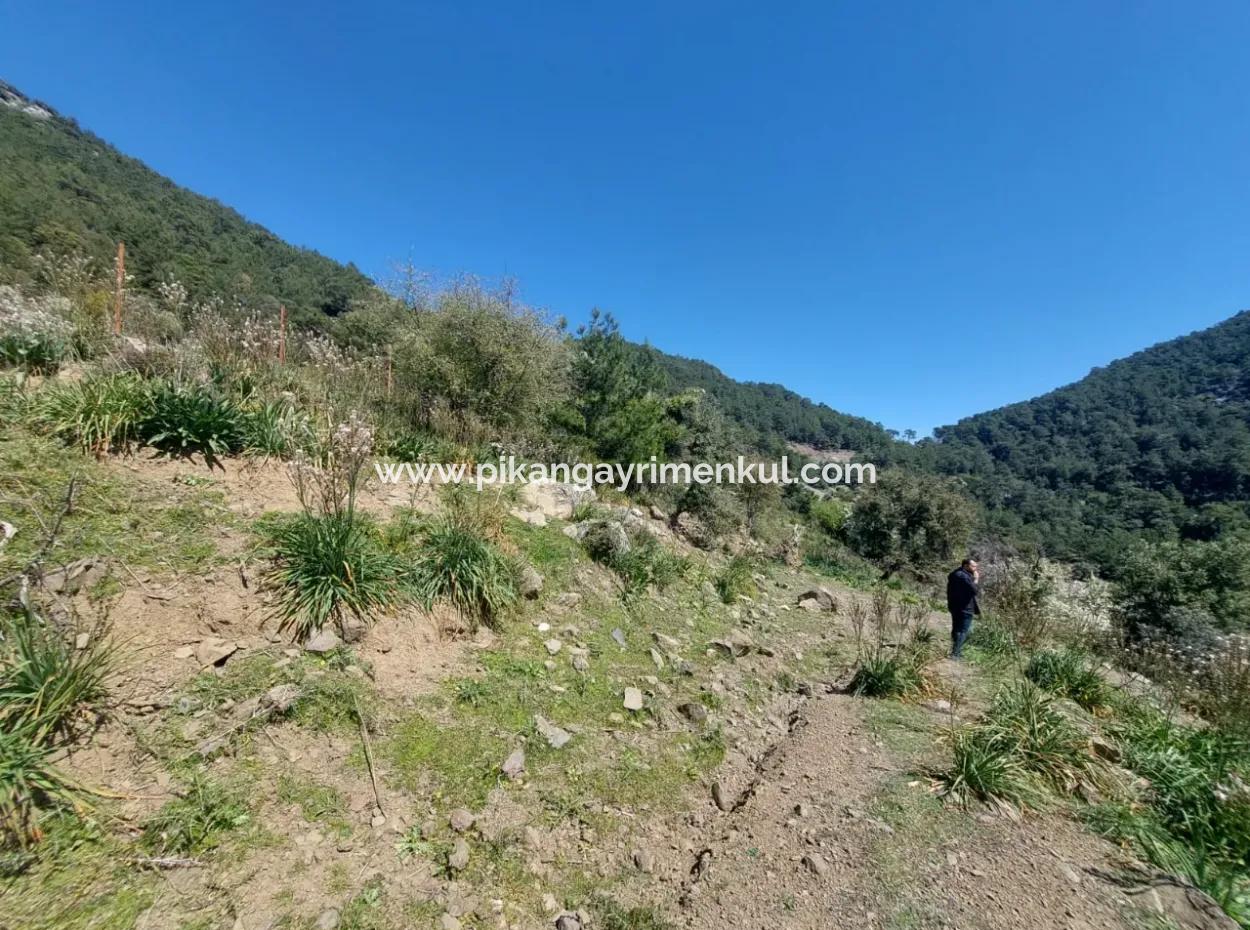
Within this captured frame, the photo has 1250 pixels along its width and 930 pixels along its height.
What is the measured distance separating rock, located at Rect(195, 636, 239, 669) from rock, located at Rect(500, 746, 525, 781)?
2046mm

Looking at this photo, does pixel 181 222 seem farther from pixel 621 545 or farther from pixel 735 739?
pixel 735 739

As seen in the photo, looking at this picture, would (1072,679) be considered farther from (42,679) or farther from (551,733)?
(42,679)

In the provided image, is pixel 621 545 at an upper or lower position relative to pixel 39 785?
upper

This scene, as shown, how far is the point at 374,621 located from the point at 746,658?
14.1ft

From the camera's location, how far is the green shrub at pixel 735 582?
7.84m

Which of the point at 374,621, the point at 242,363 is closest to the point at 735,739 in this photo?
the point at 374,621

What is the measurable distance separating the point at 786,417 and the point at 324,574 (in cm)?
9399

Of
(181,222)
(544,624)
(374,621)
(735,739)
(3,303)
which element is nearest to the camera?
(374,621)

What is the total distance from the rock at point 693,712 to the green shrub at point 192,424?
5.34 meters

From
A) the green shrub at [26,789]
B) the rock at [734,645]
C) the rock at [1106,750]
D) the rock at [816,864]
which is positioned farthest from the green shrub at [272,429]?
the rock at [1106,750]

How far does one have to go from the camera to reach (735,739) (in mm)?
4215

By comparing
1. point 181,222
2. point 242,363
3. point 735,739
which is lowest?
point 735,739

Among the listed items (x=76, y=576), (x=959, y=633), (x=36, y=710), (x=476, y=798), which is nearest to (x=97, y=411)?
(x=76, y=576)

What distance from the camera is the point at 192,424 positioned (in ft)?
15.5
